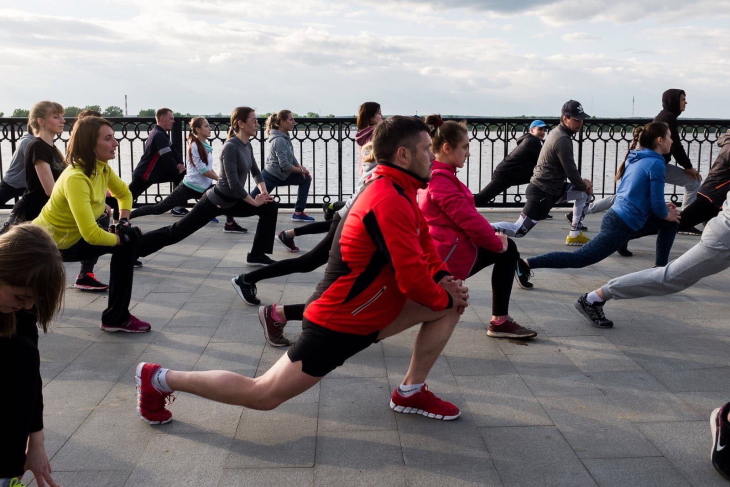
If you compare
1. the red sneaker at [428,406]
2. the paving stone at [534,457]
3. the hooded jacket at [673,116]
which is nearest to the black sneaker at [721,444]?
the paving stone at [534,457]

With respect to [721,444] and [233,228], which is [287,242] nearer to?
[233,228]

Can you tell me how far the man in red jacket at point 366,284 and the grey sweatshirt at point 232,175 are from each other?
161 inches

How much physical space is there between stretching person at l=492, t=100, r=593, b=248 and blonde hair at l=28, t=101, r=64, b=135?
479 centimetres

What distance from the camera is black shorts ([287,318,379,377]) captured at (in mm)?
3529

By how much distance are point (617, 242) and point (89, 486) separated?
4.78m

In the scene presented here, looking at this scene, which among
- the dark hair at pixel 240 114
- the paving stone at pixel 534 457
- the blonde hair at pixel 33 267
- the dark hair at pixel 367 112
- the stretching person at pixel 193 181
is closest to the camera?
the blonde hair at pixel 33 267

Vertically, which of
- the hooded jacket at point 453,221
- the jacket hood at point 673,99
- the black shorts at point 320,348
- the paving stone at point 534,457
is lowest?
the paving stone at point 534,457

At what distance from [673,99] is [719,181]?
1.79 metres

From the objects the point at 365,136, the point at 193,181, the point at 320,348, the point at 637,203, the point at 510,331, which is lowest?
the point at 510,331

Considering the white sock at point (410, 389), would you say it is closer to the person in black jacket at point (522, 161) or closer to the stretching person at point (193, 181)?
the person in black jacket at point (522, 161)

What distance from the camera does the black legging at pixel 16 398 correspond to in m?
2.63

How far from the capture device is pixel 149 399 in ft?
12.6

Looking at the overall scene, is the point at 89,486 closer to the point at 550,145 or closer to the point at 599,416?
the point at 599,416

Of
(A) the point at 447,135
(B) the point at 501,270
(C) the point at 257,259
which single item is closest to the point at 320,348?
(A) the point at 447,135
